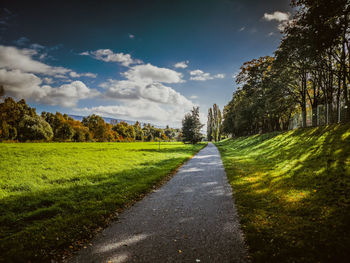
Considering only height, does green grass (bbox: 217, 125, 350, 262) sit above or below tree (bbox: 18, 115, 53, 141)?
below

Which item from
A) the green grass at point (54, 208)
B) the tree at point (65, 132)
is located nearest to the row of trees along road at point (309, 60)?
the green grass at point (54, 208)

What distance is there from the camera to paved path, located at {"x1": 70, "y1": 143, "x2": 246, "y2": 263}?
3098 mm

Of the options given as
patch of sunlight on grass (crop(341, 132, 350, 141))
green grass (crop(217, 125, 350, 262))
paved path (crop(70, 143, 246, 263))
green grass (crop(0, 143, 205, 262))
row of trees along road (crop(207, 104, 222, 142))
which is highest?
row of trees along road (crop(207, 104, 222, 142))

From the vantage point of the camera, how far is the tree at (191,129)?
1602 inches

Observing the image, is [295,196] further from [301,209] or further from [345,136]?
[345,136]

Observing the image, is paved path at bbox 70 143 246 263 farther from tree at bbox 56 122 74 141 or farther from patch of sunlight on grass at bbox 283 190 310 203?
tree at bbox 56 122 74 141

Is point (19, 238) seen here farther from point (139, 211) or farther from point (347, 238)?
point (347, 238)

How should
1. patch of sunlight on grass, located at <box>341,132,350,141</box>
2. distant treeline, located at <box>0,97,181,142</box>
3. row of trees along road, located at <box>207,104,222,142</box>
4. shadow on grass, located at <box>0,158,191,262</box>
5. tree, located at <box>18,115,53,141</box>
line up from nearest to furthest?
shadow on grass, located at <box>0,158,191,262</box>
patch of sunlight on grass, located at <box>341,132,350,141</box>
distant treeline, located at <box>0,97,181,142</box>
tree, located at <box>18,115,53,141</box>
row of trees along road, located at <box>207,104,222,142</box>

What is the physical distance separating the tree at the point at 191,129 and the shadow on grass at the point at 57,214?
3290 cm

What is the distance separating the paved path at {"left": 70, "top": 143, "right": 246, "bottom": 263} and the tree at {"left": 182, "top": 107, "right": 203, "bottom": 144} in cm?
3476

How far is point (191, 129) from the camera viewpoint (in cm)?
4088

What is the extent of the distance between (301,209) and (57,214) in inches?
273

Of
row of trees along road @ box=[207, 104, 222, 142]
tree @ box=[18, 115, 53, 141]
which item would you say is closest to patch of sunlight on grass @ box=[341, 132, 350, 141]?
tree @ box=[18, 115, 53, 141]

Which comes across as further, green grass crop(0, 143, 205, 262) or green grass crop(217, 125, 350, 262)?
green grass crop(0, 143, 205, 262)
